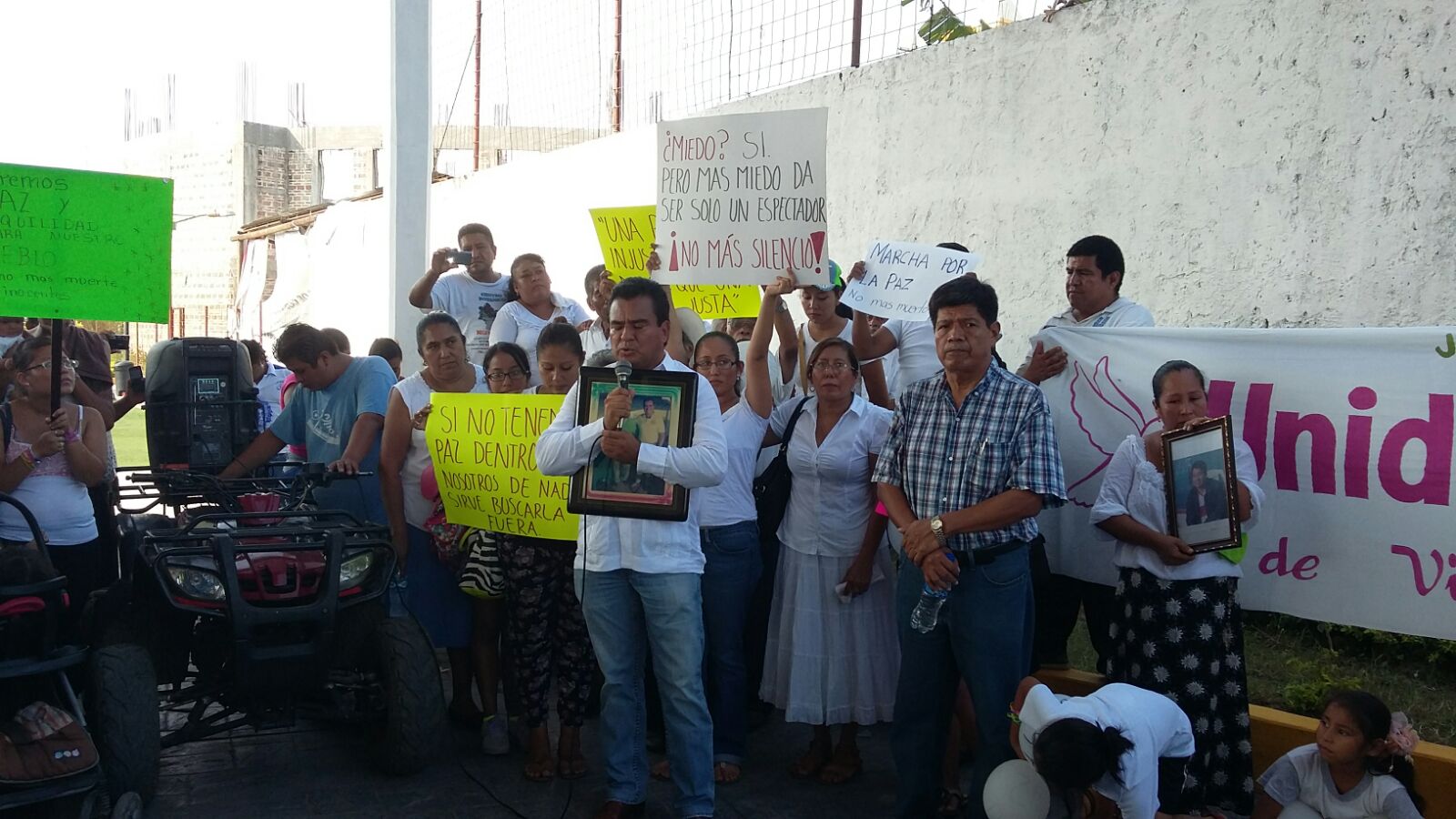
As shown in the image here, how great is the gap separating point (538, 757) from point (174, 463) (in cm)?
260

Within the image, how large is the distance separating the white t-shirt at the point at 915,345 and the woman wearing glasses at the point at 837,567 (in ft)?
2.68

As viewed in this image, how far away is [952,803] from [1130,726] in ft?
4.50

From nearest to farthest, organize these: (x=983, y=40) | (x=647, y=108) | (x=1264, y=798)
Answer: (x=1264, y=798), (x=983, y=40), (x=647, y=108)

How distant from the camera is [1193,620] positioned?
14.7 ft

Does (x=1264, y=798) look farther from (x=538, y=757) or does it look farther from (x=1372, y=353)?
(x=538, y=757)

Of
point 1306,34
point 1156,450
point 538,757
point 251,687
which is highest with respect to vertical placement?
point 1306,34

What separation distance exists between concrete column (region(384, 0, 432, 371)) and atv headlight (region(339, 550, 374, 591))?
16.5 ft

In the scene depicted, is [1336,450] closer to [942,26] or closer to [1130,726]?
[1130,726]

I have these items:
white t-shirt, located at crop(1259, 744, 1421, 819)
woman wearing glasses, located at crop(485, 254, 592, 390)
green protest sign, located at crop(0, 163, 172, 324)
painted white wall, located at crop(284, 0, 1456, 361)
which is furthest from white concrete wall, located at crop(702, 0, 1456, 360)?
green protest sign, located at crop(0, 163, 172, 324)

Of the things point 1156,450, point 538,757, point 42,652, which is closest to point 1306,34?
point 1156,450

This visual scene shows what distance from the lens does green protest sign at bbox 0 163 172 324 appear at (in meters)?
5.46

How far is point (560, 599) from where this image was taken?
520 centimetres

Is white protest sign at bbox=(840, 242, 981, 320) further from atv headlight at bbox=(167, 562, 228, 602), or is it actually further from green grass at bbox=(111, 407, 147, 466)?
green grass at bbox=(111, 407, 147, 466)

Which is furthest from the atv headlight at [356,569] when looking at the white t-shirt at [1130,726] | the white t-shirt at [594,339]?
the white t-shirt at [1130,726]
